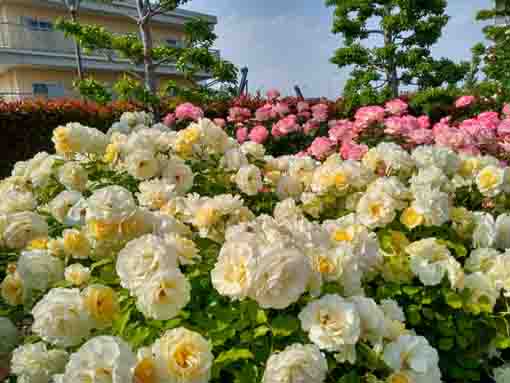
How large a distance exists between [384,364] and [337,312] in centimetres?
18

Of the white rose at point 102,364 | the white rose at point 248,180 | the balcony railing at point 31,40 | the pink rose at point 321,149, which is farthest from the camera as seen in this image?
the balcony railing at point 31,40

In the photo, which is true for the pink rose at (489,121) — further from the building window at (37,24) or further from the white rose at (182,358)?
the building window at (37,24)

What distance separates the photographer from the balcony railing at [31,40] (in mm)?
19250

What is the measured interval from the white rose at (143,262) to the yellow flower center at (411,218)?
3.09 feet

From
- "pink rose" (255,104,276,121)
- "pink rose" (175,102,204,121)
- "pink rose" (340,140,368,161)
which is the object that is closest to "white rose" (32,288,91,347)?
"pink rose" (340,140,368,161)

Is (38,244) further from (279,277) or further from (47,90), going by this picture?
(47,90)

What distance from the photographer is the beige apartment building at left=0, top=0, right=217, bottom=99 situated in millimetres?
19312

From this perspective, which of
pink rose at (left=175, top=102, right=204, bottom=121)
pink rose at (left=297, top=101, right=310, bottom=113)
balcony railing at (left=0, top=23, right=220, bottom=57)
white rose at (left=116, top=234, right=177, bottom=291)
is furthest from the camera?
balcony railing at (left=0, top=23, right=220, bottom=57)

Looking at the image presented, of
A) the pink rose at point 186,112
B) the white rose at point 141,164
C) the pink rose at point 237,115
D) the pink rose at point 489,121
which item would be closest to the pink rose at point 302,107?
the pink rose at point 237,115

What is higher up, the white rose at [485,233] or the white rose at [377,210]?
the white rose at [377,210]

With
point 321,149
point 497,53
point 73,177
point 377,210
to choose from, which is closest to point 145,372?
point 377,210

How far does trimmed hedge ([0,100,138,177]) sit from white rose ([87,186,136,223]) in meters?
6.08

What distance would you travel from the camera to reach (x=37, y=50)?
65.3 feet

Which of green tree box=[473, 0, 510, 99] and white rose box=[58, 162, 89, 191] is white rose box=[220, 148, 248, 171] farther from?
green tree box=[473, 0, 510, 99]
